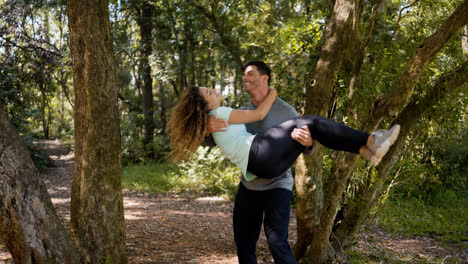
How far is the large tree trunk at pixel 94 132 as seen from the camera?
309cm

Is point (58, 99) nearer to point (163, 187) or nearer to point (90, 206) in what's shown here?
point (163, 187)

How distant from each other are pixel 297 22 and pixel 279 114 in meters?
4.54

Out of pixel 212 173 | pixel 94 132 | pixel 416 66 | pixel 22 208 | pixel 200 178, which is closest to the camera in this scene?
pixel 22 208

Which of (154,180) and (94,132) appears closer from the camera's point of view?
(94,132)

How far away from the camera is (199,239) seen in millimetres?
5637

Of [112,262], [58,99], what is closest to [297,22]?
[112,262]

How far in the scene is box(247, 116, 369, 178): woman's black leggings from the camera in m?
2.65

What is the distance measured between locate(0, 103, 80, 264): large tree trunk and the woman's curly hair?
1036 millimetres

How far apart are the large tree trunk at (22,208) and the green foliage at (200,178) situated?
698 cm

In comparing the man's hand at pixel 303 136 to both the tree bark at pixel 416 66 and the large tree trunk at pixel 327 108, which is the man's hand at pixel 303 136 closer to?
the large tree trunk at pixel 327 108

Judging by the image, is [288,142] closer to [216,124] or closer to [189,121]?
[216,124]

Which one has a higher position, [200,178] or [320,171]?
[320,171]

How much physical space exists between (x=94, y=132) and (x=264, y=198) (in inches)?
58.2

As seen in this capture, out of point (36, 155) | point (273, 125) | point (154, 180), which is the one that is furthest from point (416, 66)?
point (36, 155)
